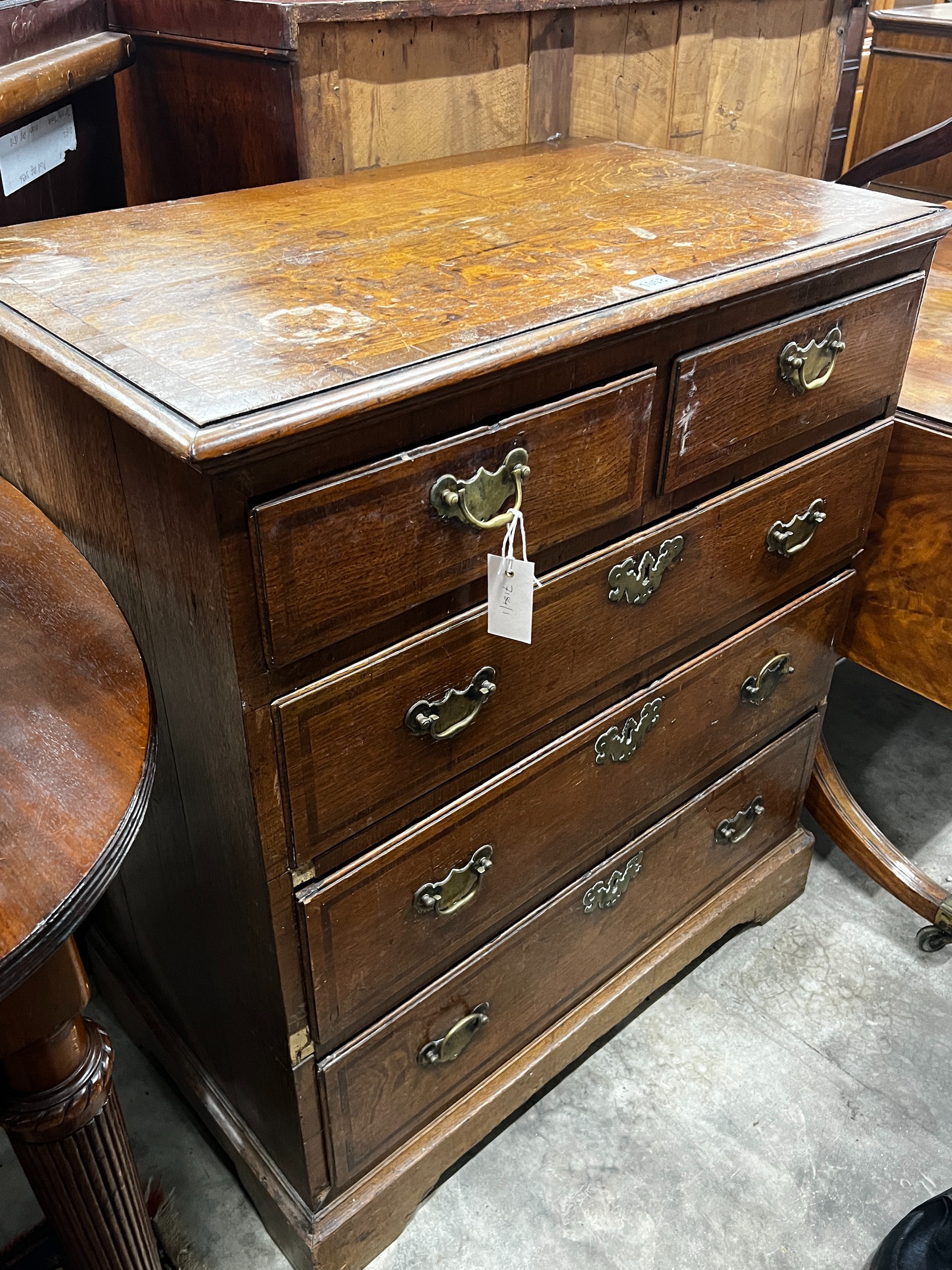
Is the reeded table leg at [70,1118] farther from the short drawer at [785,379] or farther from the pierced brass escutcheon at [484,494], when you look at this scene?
the short drawer at [785,379]

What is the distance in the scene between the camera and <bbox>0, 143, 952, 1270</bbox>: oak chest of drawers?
0.81 meters

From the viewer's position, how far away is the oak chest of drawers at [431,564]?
81cm

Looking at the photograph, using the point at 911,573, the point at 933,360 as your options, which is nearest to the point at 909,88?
the point at 933,360

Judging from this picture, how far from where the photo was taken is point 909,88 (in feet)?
8.45

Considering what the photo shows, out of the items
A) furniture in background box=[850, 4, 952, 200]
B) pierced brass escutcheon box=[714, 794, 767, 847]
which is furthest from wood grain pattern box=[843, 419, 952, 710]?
furniture in background box=[850, 4, 952, 200]

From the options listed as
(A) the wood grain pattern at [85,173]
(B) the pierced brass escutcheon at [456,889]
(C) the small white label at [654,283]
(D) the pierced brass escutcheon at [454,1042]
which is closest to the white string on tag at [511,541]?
(C) the small white label at [654,283]

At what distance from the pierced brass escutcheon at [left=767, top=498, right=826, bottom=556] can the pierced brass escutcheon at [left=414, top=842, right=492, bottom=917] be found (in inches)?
19.5

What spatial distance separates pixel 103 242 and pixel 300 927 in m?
0.70

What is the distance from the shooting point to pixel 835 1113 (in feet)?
4.79

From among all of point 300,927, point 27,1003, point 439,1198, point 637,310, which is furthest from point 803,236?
point 439,1198

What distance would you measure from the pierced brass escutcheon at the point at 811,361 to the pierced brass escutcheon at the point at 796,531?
0.55ft

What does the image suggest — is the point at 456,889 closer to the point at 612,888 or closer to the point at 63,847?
the point at 612,888

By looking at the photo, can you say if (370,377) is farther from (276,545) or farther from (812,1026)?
(812,1026)

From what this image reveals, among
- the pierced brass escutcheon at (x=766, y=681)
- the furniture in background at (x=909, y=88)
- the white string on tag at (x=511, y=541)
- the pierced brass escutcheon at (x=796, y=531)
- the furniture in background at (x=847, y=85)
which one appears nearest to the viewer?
the white string on tag at (x=511, y=541)
